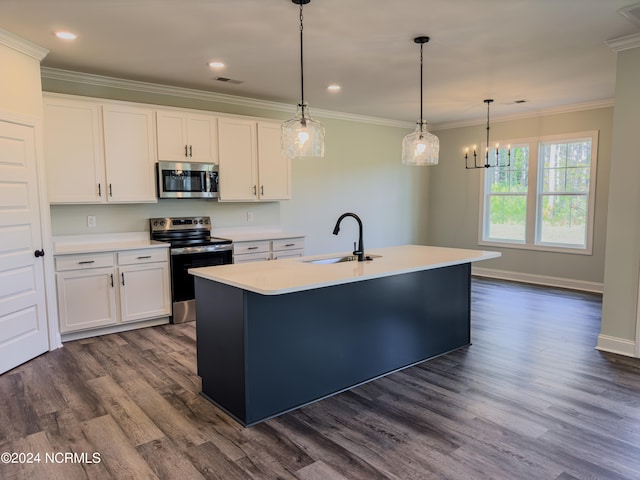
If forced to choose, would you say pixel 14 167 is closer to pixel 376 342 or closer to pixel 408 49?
pixel 376 342

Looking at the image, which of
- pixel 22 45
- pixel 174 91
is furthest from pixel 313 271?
pixel 174 91

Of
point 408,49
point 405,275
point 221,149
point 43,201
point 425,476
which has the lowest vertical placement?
point 425,476

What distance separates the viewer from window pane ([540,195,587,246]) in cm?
628

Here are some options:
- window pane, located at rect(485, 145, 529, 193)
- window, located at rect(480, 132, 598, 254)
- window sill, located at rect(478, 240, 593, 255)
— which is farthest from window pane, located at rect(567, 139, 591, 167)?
window sill, located at rect(478, 240, 593, 255)

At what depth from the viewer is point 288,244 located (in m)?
5.53

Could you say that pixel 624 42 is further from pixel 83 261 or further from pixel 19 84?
pixel 83 261

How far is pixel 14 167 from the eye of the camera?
11.3 ft

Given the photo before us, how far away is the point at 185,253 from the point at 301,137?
227 centimetres

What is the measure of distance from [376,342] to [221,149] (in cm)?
303

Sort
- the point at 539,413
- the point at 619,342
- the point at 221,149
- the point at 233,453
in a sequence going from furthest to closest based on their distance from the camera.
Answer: the point at 221,149, the point at 619,342, the point at 539,413, the point at 233,453

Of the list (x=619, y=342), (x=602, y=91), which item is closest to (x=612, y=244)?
(x=619, y=342)

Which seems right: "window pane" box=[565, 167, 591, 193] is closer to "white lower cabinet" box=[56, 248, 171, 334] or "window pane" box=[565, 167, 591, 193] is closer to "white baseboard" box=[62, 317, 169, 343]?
"white lower cabinet" box=[56, 248, 171, 334]

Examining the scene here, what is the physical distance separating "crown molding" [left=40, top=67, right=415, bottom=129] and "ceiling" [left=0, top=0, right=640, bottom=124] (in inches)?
4.3

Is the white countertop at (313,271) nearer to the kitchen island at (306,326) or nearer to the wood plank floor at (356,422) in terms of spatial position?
the kitchen island at (306,326)
